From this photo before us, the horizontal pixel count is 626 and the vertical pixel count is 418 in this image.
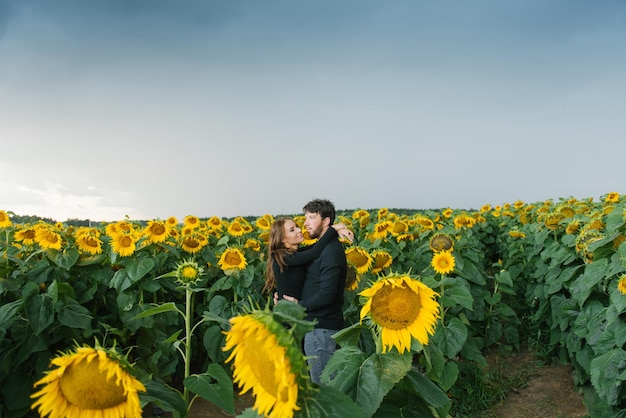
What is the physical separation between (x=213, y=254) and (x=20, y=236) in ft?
7.05

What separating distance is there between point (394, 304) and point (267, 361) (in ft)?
2.99

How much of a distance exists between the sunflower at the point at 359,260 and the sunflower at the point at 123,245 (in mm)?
2283

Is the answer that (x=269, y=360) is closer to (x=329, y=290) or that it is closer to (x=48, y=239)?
(x=329, y=290)

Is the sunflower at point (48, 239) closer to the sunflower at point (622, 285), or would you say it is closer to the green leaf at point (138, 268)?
the green leaf at point (138, 268)

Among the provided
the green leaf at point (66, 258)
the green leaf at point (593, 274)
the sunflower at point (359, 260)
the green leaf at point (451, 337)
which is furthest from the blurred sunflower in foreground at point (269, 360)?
the green leaf at point (66, 258)

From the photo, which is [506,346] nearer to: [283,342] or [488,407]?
[488,407]

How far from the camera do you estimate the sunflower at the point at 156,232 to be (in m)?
6.11

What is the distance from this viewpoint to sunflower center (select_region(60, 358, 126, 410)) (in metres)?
1.44

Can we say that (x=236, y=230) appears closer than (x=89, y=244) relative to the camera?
No

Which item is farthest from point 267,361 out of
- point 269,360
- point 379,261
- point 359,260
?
point 379,261

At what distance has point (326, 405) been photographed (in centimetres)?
134

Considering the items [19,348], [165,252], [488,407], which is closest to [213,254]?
[165,252]

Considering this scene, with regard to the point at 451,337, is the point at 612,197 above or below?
above

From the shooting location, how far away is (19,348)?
15.4ft
